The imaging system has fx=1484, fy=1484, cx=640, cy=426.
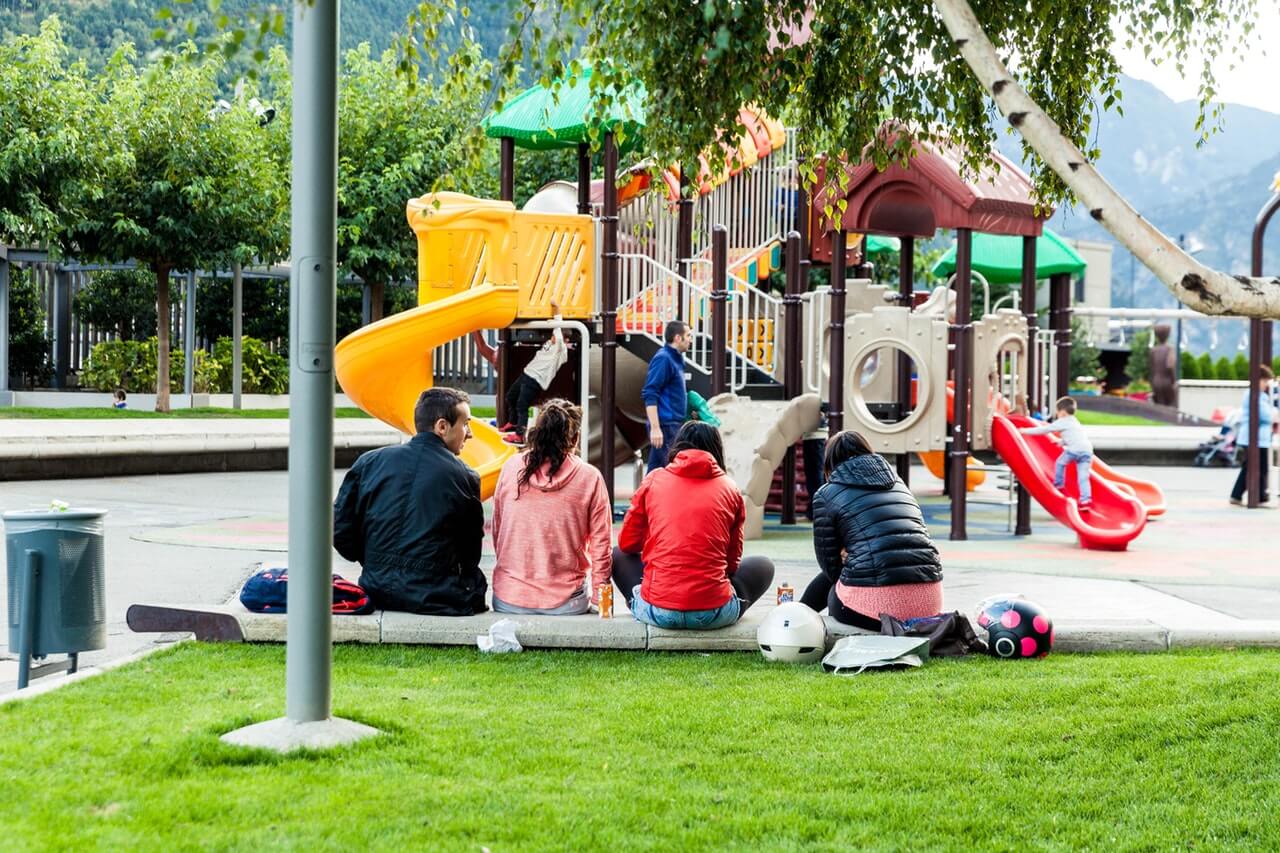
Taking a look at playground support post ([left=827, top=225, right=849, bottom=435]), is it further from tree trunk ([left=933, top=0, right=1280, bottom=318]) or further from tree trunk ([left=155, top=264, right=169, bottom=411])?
tree trunk ([left=155, top=264, right=169, bottom=411])

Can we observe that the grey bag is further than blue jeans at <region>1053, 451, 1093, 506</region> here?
No

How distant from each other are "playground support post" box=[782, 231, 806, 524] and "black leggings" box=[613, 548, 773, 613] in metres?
6.93

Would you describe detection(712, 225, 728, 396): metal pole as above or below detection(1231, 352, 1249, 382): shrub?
below

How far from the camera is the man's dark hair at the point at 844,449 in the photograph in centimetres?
771

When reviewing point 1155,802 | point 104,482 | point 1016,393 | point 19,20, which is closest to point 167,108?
point 104,482

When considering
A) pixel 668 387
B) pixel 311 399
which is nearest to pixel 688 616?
pixel 311 399

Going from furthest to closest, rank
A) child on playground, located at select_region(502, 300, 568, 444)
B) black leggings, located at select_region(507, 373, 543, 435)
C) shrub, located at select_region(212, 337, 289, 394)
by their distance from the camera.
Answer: shrub, located at select_region(212, 337, 289, 394) < black leggings, located at select_region(507, 373, 543, 435) < child on playground, located at select_region(502, 300, 568, 444)

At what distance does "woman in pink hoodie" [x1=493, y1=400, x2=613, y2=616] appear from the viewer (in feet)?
25.4

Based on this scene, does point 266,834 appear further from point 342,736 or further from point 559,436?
point 559,436

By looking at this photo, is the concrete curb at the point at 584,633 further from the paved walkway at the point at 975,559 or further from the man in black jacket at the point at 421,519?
the man in black jacket at the point at 421,519

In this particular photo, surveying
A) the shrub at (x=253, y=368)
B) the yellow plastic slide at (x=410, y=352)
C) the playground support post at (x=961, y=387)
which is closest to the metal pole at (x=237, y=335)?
the shrub at (x=253, y=368)

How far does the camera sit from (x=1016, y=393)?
56.6 ft

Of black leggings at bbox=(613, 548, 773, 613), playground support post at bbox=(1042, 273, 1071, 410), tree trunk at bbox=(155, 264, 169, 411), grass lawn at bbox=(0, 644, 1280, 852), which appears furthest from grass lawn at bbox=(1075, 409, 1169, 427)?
grass lawn at bbox=(0, 644, 1280, 852)

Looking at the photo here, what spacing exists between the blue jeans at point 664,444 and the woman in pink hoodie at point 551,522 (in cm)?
574
